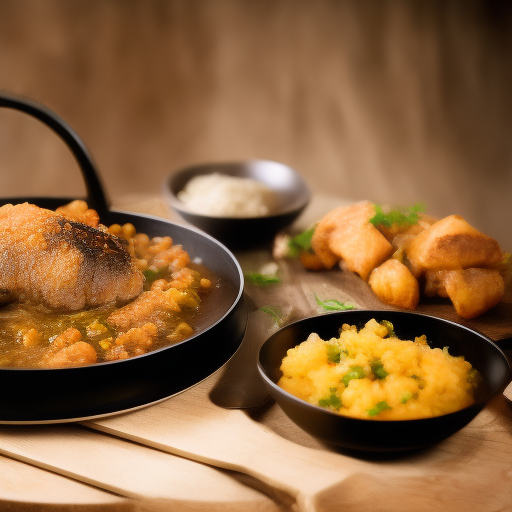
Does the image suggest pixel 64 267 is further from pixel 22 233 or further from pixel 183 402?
pixel 183 402

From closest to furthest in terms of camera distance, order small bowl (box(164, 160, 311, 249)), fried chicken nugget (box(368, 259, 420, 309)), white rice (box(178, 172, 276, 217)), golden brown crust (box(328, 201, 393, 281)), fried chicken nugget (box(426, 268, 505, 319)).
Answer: fried chicken nugget (box(426, 268, 505, 319)), fried chicken nugget (box(368, 259, 420, 309)), golden brown crust (box(328, 201, 393, 281)), small bowl (box(164, 160, 311, 249)), white rice (box(178, 172, 276, 217))

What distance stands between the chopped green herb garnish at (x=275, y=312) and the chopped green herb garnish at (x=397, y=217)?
2.25 feet

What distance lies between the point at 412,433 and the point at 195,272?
1.38m

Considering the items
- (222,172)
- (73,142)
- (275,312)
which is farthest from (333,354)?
(222,172)

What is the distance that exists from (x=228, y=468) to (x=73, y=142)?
1.87 meters

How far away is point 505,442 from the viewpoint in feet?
7.22

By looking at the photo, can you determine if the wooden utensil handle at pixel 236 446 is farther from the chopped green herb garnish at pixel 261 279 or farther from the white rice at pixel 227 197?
the white rice at pixel 227 197

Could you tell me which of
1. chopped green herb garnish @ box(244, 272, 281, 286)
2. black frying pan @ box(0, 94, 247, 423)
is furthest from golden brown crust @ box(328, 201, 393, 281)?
black frying pan @ box(0, 94, 247, 423)

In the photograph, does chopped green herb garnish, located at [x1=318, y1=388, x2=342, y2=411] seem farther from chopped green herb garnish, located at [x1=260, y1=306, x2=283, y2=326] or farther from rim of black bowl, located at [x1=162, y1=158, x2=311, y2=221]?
rim of black bowl, located at [x1=162, y1=158, x2=311, y2=221]

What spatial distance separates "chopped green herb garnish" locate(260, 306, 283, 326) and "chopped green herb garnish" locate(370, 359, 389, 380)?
89 cm

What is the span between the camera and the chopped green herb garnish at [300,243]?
357cm

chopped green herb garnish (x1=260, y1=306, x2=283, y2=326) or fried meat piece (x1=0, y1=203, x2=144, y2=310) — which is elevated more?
fried meat piece (x1=0, y1=203, x2=144, y2=310)

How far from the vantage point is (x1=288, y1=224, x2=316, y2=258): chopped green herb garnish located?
141 inches

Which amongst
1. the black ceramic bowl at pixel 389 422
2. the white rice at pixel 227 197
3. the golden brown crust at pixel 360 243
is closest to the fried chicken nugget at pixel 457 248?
the golden brown crust at pixel 360 243
